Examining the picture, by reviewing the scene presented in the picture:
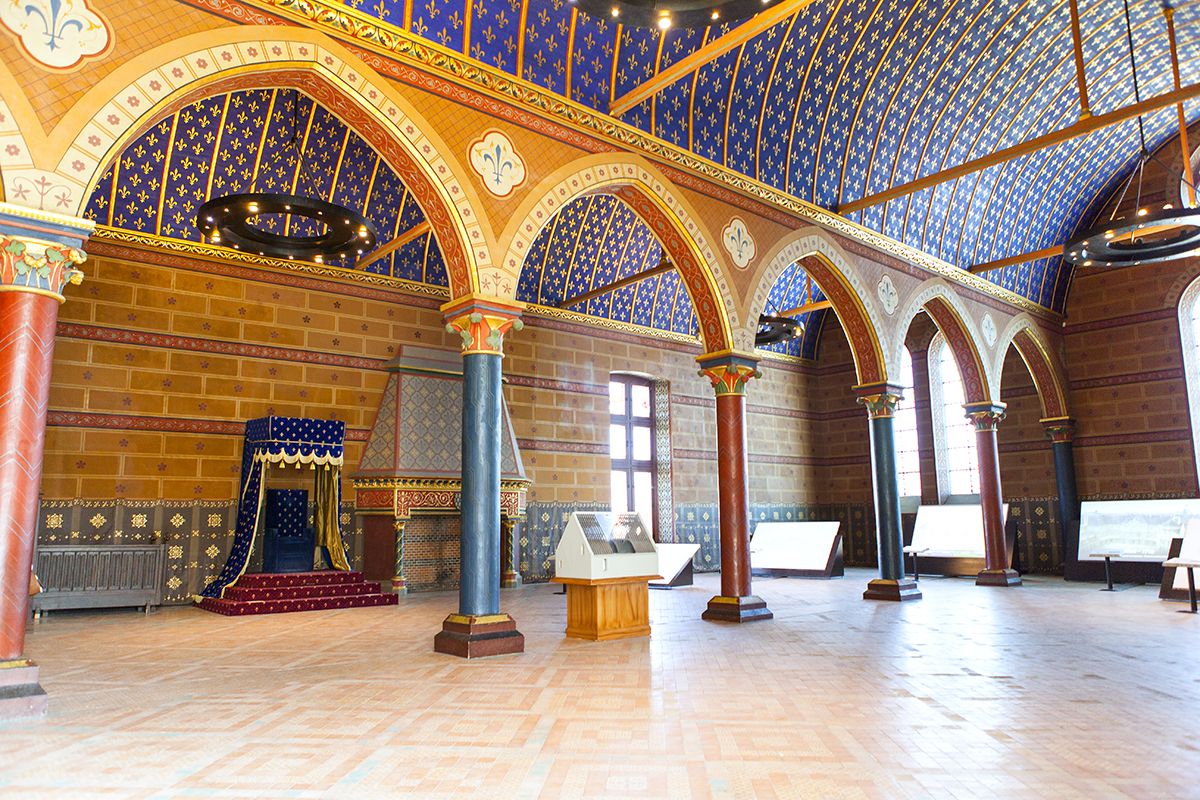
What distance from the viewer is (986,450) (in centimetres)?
1552

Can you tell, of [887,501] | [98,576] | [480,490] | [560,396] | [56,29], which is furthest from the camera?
[560,396]

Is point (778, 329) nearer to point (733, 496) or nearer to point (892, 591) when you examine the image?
point (892, 591)

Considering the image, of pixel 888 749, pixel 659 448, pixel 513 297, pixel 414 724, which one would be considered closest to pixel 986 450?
pixel 659 448

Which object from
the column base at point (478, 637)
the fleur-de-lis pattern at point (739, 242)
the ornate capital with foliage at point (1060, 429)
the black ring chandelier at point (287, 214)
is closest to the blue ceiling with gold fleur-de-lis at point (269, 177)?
the black ring chandelier at point (287, 214)

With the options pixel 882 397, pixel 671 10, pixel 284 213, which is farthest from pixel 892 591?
pixel 284 213

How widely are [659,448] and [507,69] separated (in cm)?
1080

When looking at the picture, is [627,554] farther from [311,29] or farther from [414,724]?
[311,29]

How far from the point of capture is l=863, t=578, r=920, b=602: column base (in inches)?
493

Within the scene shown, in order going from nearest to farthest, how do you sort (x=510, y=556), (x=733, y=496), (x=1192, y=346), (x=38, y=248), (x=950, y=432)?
1. (x=38, y=248)
2. (x=733, y=496)
3. (x=510, y=556)
4. (x=1192, y=346)
5. (x=950, y=432)

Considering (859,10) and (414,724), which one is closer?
(414,724)

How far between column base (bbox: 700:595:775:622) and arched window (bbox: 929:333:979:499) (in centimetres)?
1085

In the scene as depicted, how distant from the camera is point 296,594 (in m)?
11.8

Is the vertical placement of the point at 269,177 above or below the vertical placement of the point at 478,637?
above

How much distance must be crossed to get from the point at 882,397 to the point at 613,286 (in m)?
5.30
